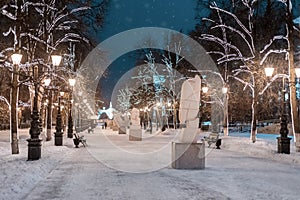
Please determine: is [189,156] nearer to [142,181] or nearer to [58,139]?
[142,181]

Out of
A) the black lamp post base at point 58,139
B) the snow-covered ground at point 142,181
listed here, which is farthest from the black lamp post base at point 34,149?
the black lamp post base at point 58,139

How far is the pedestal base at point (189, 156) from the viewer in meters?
13.1

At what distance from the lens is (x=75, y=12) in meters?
21.6

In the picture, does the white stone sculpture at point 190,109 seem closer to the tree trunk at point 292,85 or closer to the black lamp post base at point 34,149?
the black lamp post base at point 34,149

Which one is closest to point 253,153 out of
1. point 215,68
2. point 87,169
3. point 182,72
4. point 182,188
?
point 87,169

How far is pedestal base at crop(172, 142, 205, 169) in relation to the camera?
1314cm

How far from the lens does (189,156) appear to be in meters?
13.2

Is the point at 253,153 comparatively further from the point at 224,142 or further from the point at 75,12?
the point at 75,12

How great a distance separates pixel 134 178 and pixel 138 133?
69.5 feet

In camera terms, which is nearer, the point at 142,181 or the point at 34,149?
the point at 142,181

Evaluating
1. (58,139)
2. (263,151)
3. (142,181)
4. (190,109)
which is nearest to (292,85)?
(263,151)

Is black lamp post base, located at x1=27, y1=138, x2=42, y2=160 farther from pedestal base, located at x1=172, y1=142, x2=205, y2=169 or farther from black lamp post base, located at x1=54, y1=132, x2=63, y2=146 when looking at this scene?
black lamp post base, located at x1=54, y1=132, x2=63, y2=146

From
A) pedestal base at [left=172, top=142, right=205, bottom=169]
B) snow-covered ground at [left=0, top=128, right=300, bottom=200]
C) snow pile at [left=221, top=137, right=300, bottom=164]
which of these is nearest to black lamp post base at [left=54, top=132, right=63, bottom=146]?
snow-covered ground at [left=0, top=128, right=300, bottom=200]

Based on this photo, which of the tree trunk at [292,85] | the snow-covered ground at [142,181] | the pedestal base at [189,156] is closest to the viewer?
the snow-covered ground at [142,181]
